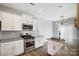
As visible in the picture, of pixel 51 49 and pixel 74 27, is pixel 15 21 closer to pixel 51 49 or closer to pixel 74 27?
pixel 51 49

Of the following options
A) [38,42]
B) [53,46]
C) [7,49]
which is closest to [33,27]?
[38,42]

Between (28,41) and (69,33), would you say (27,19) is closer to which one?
(28,41)

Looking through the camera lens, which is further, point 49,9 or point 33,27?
point 33,27

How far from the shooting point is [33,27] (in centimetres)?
178

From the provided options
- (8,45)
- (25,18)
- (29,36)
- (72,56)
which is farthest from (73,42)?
(8,45)

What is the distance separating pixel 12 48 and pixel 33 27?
0.62 meters

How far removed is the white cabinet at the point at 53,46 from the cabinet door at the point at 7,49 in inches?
29.6

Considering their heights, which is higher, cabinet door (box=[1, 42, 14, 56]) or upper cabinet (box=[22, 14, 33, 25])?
upper cabinet (box=[22, 14, 33, 25])

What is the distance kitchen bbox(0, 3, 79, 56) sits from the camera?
163cm

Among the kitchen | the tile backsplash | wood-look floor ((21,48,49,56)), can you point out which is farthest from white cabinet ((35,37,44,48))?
the tile backsplash

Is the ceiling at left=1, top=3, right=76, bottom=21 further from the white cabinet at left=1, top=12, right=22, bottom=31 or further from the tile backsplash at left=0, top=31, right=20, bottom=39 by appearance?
the tile backsplash at left=0, top=31, right=20, bottom=39

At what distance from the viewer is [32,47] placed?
185cm

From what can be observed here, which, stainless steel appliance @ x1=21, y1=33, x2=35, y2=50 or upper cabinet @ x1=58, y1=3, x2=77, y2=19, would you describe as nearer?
upper cabinet @ x1=58, y1=3, x2=77, y2=19

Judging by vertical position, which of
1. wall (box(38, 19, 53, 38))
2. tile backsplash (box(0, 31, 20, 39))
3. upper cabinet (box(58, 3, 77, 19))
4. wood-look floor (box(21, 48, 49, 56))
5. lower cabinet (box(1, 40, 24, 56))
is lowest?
wood-look floor (box(21, 48, 49, 56))
